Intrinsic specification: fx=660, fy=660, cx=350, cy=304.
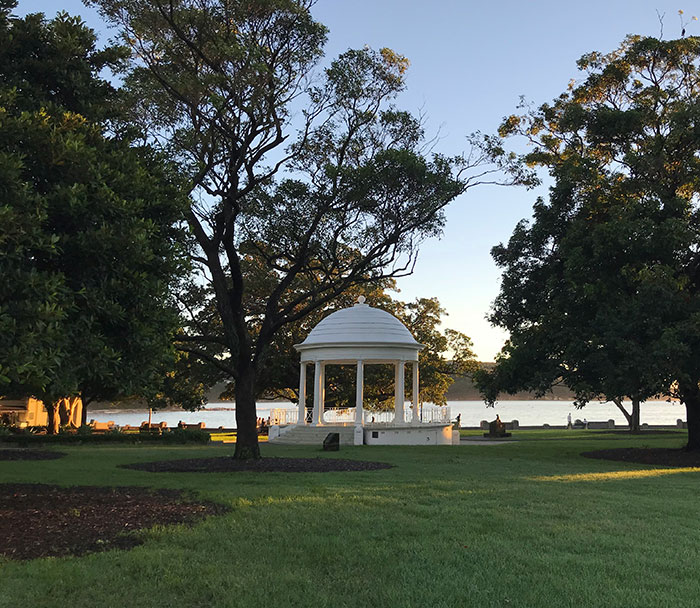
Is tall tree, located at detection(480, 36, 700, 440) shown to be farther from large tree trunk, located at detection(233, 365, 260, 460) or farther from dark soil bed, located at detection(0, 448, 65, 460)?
dark soil bed, located at detection(0, 448, 65, 460)

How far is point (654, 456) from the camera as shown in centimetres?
2319

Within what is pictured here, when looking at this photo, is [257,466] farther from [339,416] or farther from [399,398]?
[339,416]

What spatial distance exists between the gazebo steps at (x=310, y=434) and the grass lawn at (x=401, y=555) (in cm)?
1800

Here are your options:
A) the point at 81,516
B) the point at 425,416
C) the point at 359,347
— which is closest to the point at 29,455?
the point at 359,347

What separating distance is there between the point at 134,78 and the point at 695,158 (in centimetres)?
1880

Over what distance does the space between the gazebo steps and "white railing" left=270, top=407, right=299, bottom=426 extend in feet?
11.4

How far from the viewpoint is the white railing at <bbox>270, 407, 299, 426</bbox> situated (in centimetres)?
3584

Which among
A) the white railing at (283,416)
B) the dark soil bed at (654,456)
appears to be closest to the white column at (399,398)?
the white railing at (283,416)

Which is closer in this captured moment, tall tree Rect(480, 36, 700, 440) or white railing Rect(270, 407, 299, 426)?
Answer: tall tree Rect(480, 36, 700, 440)

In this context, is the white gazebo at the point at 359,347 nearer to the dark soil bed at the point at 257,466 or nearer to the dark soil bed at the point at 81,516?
the dark soil bed at the point at 257,466

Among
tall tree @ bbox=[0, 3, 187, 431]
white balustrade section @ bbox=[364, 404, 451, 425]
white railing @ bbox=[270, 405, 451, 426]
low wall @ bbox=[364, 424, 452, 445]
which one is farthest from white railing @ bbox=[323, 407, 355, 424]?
tall tree @ bbox=[0, 3, 187, 431]

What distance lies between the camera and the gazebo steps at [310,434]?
30.6 meters

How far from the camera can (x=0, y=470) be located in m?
17.0

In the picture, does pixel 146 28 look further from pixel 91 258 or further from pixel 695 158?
pixel 695 158
